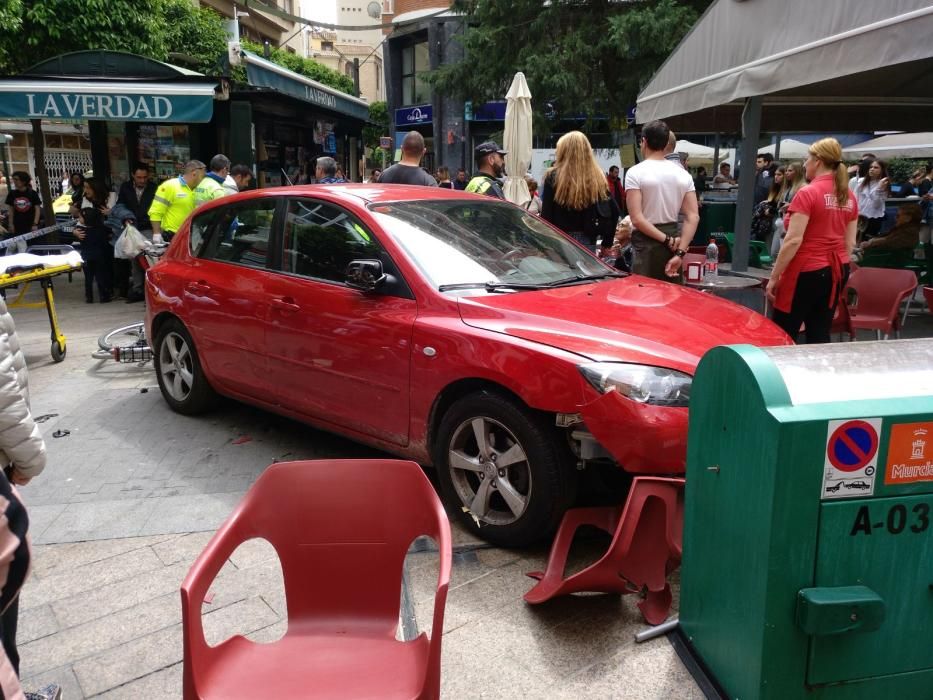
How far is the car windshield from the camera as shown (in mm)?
4078

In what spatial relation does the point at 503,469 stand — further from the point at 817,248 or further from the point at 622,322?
the point at 817,248

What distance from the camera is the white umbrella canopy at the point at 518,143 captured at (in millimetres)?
8922

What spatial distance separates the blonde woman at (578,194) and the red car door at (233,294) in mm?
2441

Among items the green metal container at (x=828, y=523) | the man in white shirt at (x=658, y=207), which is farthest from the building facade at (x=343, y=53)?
the green metal container at (x=828, y=523)

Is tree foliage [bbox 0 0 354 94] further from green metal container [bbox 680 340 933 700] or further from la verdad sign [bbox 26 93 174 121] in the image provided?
green metal container [bbox 680 340 933 700]

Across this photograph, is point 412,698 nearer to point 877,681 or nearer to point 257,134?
point 877,681

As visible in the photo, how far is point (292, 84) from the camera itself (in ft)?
39.7

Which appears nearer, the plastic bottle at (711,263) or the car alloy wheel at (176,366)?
the car alloy wheel at (176,366)

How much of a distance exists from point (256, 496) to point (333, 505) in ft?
0.70

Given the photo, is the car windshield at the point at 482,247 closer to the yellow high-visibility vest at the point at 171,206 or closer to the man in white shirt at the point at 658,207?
the man in white shirt at the point at 658,207

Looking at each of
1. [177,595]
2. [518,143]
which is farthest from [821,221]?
[518,143]

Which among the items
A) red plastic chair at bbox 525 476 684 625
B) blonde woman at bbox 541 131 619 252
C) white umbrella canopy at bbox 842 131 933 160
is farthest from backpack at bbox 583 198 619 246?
white umbrella canopy at bbox 842 131 933 160

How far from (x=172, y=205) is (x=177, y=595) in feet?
21.6

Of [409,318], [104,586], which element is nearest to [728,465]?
[409,318]
